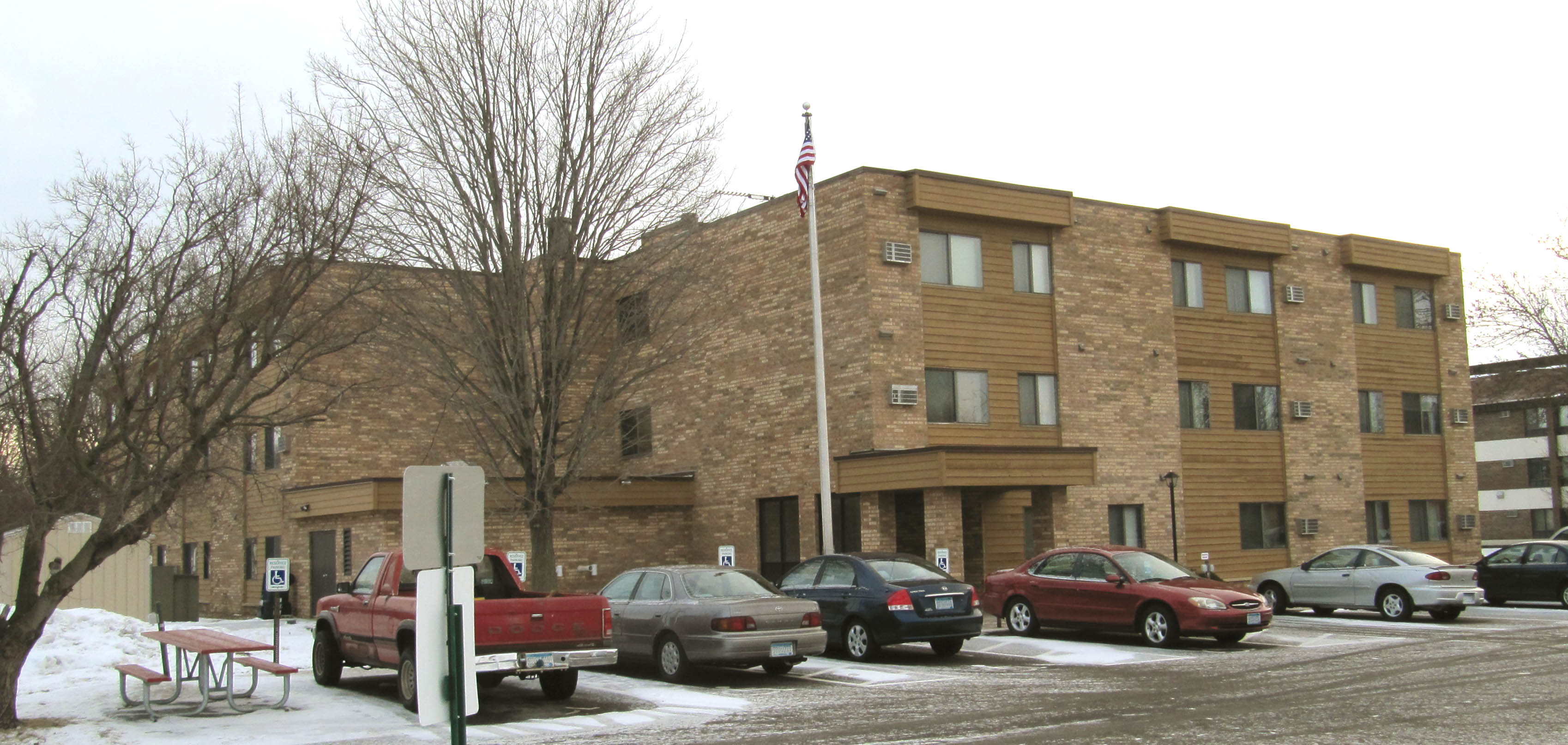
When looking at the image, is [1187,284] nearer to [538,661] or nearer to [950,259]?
[950,259]

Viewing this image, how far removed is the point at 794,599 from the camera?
52.6 feet

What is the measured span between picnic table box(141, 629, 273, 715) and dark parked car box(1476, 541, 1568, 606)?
877 inches

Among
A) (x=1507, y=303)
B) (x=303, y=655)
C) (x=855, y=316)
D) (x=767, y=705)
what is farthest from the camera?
(x=1507, y=303)

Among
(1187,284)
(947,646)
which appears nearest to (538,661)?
(947,646)

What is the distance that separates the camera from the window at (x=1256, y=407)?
107 feet

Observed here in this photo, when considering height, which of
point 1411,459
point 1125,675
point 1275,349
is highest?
point 1275,349

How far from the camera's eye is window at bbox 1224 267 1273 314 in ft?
108

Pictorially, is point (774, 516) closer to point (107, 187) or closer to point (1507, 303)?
point (107, 187)

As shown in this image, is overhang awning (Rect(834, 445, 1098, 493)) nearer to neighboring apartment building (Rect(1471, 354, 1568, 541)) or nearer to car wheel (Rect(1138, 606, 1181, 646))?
car wheel (Rect(1138, 606, 1181, 646))

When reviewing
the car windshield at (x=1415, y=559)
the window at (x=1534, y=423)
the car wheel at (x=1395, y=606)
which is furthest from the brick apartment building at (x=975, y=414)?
the window at (x=1534, y=423)

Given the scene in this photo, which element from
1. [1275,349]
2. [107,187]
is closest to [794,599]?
[107,187]

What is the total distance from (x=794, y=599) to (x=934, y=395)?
40.5ft

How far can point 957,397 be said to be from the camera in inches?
1105

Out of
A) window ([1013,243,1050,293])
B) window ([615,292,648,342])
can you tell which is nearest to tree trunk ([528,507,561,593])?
window ([615,292,648,342])
